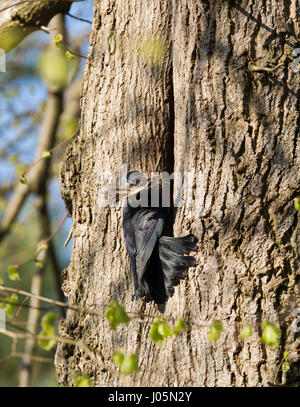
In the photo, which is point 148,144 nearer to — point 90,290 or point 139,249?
point 139,249

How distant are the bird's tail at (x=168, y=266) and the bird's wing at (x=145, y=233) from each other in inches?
1.6

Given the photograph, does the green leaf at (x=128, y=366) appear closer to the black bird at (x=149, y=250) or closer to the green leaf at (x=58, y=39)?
the black bird at (x=149, y=250)

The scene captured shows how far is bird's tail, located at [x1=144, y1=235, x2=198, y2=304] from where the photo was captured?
1.93 metres

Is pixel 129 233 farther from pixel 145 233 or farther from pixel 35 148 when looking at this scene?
pixel 35 148

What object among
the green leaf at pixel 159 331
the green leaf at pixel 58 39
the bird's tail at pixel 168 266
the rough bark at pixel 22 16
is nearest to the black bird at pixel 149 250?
the bird's tail at pixel 168 266

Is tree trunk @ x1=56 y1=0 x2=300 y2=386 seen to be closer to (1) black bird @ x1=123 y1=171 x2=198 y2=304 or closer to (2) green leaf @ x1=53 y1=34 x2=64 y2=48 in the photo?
(1) black bird @ x1=123 y1=171 x2=198 y2=304

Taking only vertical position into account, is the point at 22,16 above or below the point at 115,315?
above

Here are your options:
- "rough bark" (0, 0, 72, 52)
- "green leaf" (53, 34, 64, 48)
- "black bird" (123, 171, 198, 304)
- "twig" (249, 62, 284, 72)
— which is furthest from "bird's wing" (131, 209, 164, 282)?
"rough bark" (0, 0, 72, 52)

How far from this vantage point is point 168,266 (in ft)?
6.52

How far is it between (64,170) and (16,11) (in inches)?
50.7

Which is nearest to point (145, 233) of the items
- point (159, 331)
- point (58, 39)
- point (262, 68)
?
point (159, 331)

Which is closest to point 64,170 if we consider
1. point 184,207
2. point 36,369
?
point 184,207

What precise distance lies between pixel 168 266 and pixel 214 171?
1.45 feet

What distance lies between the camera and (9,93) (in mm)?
4898
